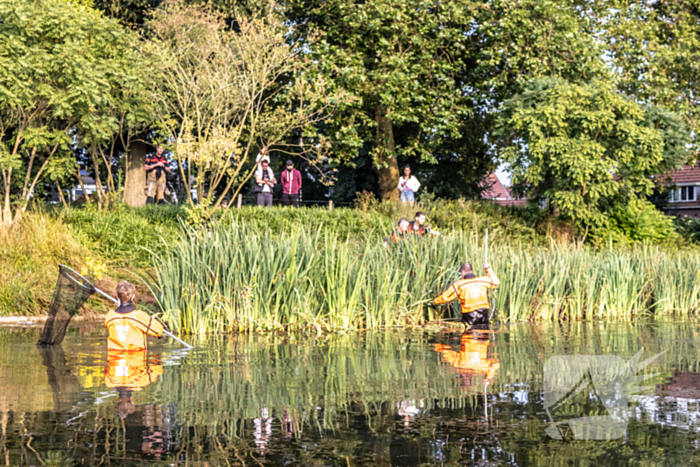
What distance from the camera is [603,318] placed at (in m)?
14.8

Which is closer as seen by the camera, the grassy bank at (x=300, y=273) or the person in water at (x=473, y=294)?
the grassy bank at (x=300, y=273)

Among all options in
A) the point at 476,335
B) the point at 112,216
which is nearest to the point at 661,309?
the point at 476,335

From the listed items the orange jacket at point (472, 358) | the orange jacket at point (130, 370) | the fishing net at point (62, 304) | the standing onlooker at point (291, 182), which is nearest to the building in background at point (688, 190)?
the standing onlooker at point (291, 182)

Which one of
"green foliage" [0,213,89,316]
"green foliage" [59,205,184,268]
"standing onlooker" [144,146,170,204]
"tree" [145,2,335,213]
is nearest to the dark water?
"green foliage" [0,213,89,316]

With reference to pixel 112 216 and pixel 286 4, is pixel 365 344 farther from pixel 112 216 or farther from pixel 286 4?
pixel 286 4

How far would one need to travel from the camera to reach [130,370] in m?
8.82

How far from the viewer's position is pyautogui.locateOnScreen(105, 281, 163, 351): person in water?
9289 millimetres

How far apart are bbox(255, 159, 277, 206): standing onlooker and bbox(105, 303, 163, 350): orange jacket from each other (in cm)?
1183

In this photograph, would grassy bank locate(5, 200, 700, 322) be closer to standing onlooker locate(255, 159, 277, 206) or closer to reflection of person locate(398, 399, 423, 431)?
standing onlooker locate(255, 159, 277, 206)

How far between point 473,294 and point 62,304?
5.90m

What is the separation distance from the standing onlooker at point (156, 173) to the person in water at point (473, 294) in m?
11.2

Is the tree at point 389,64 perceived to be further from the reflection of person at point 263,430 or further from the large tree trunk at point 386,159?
the reflection of person at point 263,430

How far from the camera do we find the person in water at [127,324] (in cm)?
→ 929

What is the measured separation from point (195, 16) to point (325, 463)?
634 inches
